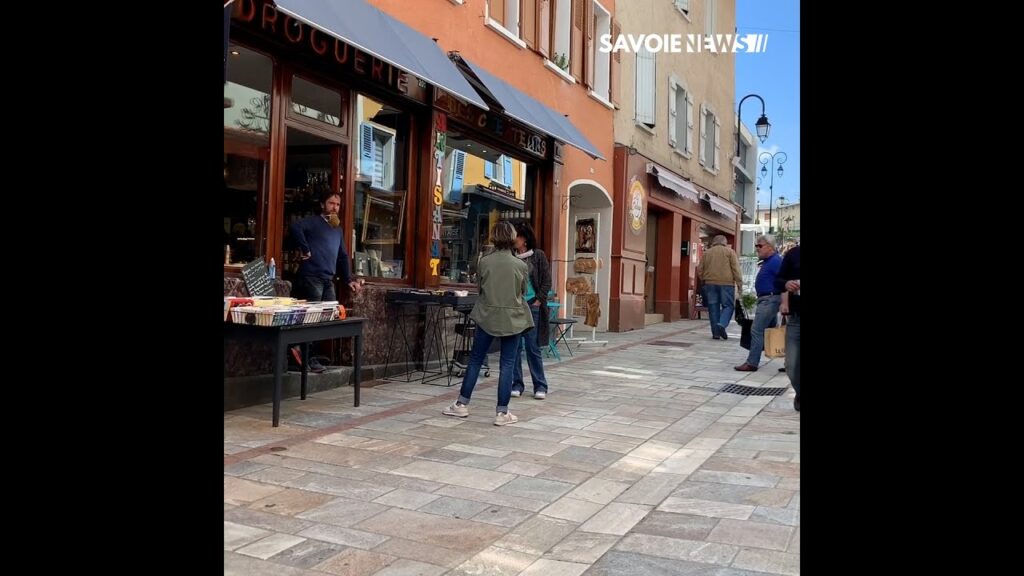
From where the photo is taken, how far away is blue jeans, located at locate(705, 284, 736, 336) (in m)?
14.0

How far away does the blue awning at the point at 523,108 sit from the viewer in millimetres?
9250

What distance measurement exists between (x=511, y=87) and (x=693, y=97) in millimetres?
10651

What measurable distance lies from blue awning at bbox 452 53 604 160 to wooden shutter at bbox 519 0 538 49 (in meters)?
1.05

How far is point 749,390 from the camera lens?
8312 millimetres

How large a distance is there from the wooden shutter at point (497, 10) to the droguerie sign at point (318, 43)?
2.24 m

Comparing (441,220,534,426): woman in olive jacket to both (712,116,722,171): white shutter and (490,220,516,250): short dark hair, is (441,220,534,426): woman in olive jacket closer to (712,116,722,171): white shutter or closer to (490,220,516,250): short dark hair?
(490,220,516,250): short dark hair

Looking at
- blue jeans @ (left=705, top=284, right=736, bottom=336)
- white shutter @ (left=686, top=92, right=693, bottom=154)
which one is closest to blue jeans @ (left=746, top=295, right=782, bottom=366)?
blue jeans @ (left=705, top=284, right=736, bottom=336)
